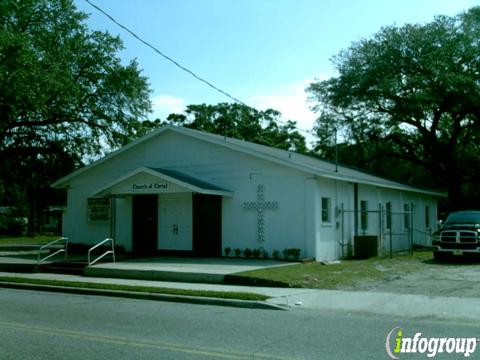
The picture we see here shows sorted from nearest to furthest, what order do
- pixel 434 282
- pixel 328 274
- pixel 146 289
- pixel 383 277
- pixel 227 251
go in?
pixel 146 289, pixel 434 282, pixel 328 274, pixel 383 277, pixel 227 251

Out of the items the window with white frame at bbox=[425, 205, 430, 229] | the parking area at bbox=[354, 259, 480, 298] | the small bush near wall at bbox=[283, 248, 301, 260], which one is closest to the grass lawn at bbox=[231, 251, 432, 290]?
the parking area at bbox=[354, 259, 480, 298]

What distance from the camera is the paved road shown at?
7.66m

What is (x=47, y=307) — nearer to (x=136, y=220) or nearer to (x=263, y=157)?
(x=263, y=157)

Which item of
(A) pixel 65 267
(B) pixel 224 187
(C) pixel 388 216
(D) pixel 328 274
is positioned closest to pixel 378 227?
(C) pixel 388 216

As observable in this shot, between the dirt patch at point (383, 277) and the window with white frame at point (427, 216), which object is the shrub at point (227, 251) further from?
the window with white frame at point (427, 216)

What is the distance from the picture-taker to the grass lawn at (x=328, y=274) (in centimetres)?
1525

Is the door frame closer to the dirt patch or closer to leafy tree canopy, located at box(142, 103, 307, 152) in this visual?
the dirt patch

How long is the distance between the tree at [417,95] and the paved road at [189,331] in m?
28.6

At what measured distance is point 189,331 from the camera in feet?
30.7

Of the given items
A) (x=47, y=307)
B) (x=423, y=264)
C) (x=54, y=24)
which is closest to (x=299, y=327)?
(x=47, y=307)

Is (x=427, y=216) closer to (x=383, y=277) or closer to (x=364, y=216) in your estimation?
(x=364, y=216)

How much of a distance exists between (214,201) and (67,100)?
14.3 m

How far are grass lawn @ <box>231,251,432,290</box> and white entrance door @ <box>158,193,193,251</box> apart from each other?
5846 millimetres

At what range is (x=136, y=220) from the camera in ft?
82.6
